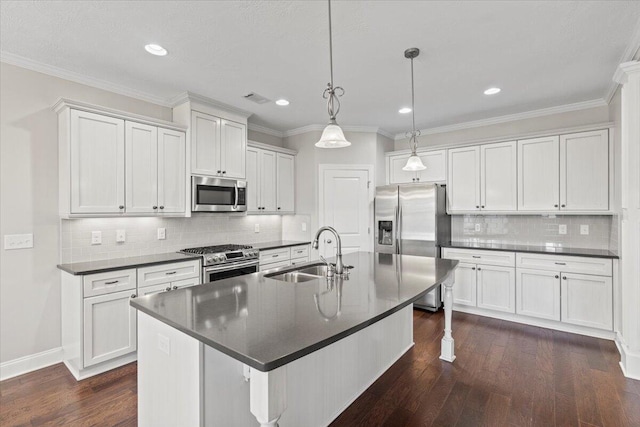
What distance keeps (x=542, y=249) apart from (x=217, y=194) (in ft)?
13.1

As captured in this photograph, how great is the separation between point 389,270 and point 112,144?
276 cm

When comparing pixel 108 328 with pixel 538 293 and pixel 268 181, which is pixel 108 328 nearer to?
pixel 268 181

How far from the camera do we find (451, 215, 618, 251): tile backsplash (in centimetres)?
375

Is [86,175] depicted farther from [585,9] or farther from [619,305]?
[619,305]

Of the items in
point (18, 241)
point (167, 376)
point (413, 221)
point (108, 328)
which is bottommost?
point (108, 328)

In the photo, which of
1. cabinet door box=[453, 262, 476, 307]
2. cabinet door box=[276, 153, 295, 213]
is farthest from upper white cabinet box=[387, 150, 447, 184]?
cabinet door box=[276, 153, 295, 213]

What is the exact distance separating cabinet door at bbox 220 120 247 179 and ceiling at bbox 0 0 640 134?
1.28ft

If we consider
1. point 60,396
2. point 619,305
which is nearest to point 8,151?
point 60,396

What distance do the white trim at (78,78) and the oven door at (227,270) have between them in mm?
1992

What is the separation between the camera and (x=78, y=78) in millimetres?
3008

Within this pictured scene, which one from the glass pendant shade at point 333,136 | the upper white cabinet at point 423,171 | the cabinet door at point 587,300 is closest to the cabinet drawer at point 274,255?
the upper white cabinet at point 423,171

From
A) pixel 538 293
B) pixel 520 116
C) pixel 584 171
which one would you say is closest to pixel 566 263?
pixel 538 293

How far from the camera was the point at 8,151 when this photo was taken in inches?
105

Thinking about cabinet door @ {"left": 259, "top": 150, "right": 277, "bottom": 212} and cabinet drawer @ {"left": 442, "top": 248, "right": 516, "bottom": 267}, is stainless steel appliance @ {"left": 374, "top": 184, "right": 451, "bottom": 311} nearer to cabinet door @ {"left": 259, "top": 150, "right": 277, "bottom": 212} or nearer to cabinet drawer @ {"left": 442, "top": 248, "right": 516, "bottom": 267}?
cabinet drawer @ {"left": 442, "top": 248, "right": 516, "bottom": 267}
